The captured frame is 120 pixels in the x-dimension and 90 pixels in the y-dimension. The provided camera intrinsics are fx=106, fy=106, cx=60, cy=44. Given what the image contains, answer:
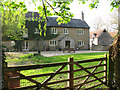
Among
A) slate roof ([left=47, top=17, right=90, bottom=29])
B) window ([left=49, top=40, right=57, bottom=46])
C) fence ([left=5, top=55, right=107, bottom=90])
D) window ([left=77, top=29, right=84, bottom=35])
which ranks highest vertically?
slate roof ([left=47, top=17, right=90, bottom=29])

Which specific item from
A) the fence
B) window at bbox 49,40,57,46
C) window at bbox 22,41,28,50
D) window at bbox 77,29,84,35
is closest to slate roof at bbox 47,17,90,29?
window at bbox 77,29,84,35

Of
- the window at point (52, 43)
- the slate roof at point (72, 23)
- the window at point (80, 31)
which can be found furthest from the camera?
Answer: the window at point (80, 31)

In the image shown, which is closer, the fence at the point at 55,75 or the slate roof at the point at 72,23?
the fence at the point at 55,75

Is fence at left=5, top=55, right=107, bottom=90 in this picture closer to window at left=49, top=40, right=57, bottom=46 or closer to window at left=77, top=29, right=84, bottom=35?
window at left=49, top=40, right=57, bottom=46

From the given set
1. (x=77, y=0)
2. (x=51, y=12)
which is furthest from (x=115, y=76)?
(x=51, y=12)

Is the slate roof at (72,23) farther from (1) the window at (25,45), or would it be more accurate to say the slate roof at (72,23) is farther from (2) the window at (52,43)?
(1) the window at (25,45)

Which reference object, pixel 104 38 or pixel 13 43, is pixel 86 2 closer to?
pixel 13 43

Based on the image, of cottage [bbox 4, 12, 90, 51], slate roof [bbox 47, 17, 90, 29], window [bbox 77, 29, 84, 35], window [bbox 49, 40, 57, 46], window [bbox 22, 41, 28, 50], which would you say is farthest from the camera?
window [bbox 77, 29, 84, 35]

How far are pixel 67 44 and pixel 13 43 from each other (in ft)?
42.1

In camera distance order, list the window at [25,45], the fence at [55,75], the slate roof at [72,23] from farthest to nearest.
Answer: the slate roof at [72,23], the window at [25,45], the fence at [55,75]

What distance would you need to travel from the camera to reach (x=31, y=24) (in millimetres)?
25938

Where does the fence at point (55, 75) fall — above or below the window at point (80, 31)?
below

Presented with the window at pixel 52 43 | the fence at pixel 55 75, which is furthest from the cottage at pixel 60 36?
the fence at pixel 55 75

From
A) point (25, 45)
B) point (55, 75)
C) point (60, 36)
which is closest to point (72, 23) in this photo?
point (60, 36)
